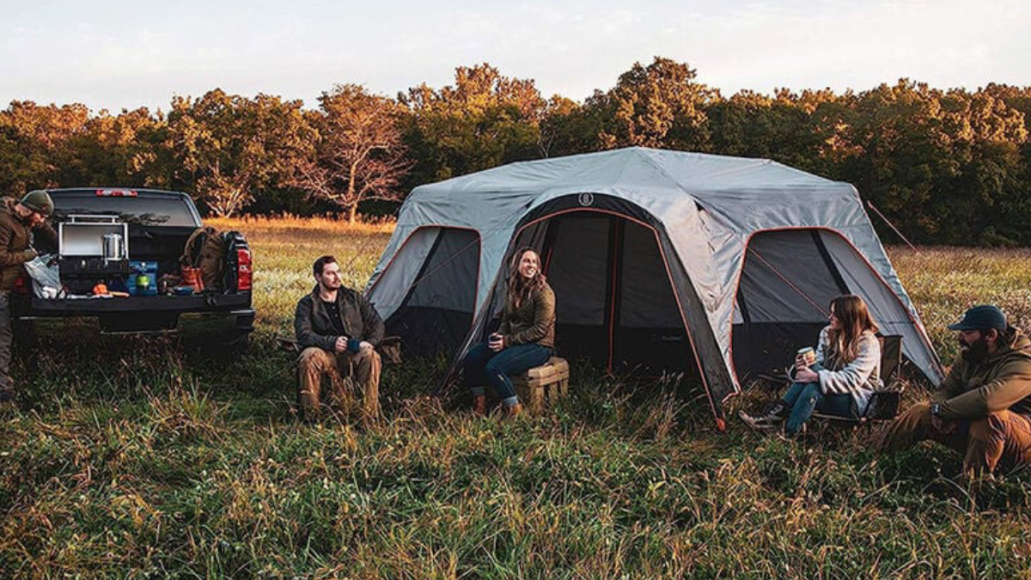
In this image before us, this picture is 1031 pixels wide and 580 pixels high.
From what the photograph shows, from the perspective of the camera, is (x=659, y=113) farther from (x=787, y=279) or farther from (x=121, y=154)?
(x=121, y=154)

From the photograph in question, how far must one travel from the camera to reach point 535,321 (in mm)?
5910

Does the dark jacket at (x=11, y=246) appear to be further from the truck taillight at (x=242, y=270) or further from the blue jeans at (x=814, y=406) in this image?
the blue jeans at (x=814, y=406)

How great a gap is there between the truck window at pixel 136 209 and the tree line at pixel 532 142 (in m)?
23.8

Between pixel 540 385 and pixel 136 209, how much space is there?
3867 millimetres

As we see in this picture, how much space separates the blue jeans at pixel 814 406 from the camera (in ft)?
16.3

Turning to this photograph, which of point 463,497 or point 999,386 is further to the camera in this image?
point 999,386

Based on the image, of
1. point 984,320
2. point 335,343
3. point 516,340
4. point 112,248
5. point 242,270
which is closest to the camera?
point 984,320

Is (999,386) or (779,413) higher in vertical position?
(999,386)

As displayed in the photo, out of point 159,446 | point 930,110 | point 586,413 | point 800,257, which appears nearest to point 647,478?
point 586,413

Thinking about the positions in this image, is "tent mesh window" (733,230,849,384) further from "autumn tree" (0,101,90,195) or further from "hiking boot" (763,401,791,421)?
"autumn tree" (0,101,90,195)

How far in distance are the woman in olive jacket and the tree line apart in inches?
948

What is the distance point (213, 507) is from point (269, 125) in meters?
34.4

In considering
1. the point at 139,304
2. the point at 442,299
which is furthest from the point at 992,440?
the point at 139,304

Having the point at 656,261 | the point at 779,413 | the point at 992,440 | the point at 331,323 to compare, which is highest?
the point at 656,261
